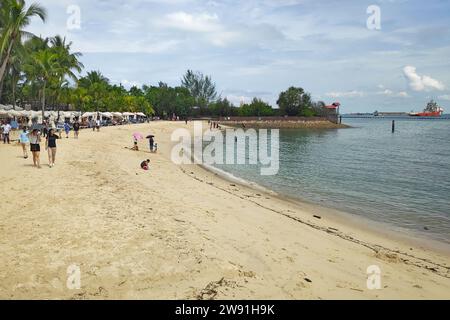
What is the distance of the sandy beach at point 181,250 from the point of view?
5684 millimetres

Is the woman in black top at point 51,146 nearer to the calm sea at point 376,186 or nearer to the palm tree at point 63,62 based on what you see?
the calm sea at point 376,186

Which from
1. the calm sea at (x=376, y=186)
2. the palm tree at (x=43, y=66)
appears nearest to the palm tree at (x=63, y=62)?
the palm tree at (x=43, y=66)

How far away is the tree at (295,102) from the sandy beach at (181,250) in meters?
102

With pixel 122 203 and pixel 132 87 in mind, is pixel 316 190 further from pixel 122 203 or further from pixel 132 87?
pixel 132 87

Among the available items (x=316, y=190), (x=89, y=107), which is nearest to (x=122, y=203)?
(x=316, y=190)

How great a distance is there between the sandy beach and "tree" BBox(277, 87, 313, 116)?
10183 centimetres

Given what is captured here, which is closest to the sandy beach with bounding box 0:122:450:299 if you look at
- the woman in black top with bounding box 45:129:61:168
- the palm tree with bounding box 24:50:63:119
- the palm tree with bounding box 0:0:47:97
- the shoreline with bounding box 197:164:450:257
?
the shoreline with bounding box 197:164:450:257

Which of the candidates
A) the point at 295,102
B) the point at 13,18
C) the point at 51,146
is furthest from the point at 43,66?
the point at 295,102

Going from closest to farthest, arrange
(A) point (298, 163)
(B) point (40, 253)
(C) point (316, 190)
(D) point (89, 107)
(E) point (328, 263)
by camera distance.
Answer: (B) point (40, 253), (E) point (328, 263), (C) point (316, 190), (A) point (298, 163), (D) point (89, 107)

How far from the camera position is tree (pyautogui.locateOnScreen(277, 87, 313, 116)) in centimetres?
11125

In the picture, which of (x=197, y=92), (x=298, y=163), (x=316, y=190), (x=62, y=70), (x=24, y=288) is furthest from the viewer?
(x=197, y=92)

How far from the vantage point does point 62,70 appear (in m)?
36.4

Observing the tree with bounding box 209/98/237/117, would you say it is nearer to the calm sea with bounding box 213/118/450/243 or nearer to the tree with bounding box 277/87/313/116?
the tree with bounding box 277/87/313/116

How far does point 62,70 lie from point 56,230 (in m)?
33.8
